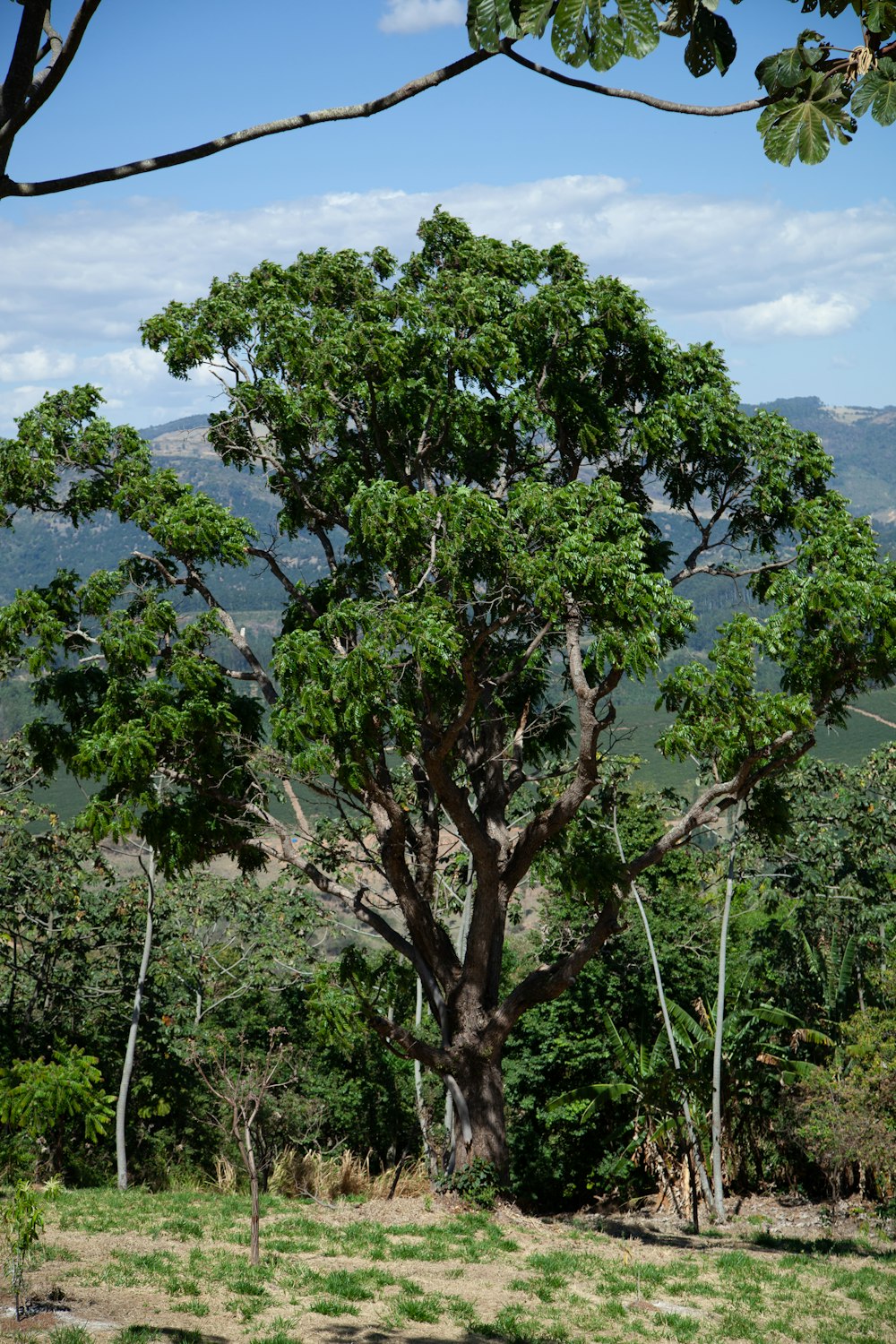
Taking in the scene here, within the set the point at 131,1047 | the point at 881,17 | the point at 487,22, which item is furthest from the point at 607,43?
the point at 131,1047

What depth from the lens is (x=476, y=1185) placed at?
13.3m

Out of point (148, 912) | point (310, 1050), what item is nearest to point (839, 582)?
point (148, 912)

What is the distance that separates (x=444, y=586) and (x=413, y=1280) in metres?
6.52

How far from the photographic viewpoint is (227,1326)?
7633 mm

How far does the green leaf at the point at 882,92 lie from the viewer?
101 inches

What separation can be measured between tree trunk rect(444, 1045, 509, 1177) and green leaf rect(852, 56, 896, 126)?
12.6 metres

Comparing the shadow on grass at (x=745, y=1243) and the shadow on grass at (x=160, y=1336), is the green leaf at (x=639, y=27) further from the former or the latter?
the shadow on grass at (x=745, y=1243)

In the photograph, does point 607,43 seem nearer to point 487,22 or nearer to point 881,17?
point 487,22

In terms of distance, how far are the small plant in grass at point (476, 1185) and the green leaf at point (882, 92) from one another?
41.9 feet

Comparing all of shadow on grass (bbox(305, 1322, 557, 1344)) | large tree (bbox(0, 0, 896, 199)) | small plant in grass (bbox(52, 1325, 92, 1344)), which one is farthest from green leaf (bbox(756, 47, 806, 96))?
shadow on grass (bbox(305, 1322, 557, 1344))

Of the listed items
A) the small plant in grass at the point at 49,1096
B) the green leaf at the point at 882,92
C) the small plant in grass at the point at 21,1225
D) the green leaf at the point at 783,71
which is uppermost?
the green leaf at the point at 783,71

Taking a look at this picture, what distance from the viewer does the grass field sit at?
7887mm

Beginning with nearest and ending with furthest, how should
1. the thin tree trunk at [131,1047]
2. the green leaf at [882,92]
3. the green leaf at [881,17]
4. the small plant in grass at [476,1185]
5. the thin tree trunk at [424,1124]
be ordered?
the green leaf at [882,92]
the green leaf at [881,17]
the small plant in grass at [476,1185]
the thin tree trunk at [424,1124]
the thin tree trunk at [131,1047]

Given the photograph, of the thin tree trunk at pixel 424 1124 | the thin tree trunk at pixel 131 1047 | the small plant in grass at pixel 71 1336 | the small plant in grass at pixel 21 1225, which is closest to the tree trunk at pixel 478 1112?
the thin tree trunk at pixel 424 1124
